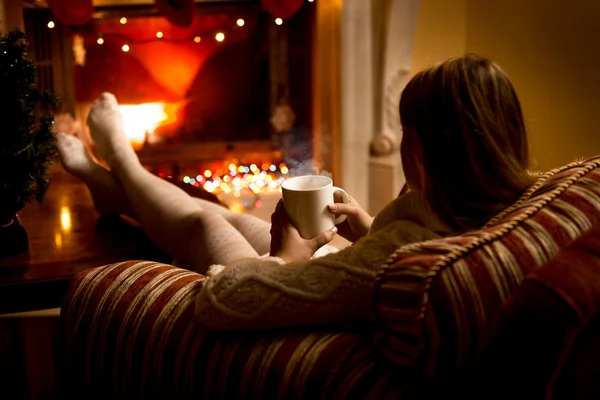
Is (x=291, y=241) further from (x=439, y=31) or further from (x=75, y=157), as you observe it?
(x=439, y=31)

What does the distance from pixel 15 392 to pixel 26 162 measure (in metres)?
0.43

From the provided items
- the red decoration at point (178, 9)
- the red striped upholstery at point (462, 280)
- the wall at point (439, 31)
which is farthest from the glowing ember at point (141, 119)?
the red striped upholstery at point (462, 280)

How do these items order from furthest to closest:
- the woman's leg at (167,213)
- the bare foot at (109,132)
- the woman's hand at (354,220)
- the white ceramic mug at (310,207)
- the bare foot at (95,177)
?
1. the bare foot at (109,132)
2. the bare foot at (95,177)
3. the woman's leg at (167,213)
4. the woman's hand at (354,220)
5. the white ceramic mug at (310,207)

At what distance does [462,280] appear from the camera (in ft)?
1.98

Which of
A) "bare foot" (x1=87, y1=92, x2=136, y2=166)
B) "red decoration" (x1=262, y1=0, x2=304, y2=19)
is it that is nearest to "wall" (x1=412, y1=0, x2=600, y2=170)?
"red decoration" (x1=262, y1=0, x2=304, y2=19)

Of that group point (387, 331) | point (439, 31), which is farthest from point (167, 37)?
point (387, 331)

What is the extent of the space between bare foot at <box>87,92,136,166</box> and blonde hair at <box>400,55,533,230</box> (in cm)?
123

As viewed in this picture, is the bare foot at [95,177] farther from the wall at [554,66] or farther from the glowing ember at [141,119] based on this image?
the glowing ember at [141,119]

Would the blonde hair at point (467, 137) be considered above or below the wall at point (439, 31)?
below

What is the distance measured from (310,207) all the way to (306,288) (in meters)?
0.18

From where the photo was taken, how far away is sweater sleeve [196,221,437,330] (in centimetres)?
72

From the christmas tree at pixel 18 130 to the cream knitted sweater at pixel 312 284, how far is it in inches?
27.2

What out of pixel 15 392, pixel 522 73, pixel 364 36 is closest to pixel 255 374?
pixel 15 392

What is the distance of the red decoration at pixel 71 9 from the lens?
223cm
